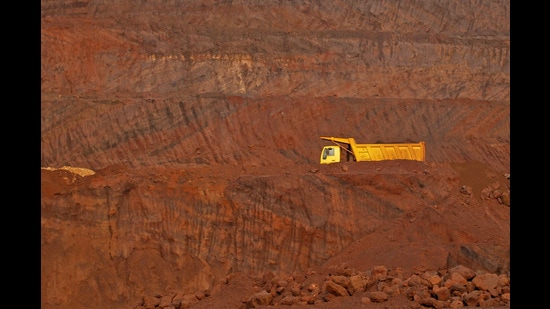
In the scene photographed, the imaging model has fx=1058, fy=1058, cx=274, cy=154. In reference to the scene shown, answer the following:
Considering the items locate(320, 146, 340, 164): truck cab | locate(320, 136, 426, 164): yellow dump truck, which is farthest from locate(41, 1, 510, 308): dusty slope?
locate(320, 136, 426, 164): yellow dump truck

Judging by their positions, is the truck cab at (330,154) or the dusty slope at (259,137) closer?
the dusty slope at (259,137)

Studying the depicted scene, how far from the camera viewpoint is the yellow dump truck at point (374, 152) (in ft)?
101

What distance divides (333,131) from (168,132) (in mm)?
4993

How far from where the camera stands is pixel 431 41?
116 ft

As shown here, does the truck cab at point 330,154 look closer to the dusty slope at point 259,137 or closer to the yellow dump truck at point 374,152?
the yellow dump truck at point 374,152

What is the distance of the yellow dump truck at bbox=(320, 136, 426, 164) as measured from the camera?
30641mm

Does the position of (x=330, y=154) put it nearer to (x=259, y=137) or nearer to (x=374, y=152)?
(x=374, y=152)

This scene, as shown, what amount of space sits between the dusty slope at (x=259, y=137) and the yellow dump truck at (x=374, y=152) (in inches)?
21.3

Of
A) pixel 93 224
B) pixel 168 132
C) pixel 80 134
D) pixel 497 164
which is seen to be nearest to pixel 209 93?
pixel 168 132

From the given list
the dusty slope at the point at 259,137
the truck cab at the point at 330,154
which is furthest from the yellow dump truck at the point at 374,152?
the dusty slope at the point at 259,137

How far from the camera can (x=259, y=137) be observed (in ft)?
103

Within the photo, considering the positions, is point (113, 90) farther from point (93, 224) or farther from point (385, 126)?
point (385, 126)

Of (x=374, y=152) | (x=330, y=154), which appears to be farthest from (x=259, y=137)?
(x=374, y=152)

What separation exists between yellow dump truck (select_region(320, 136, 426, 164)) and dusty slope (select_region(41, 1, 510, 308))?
1.78ft
